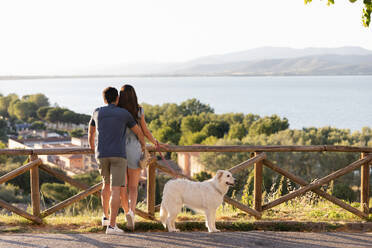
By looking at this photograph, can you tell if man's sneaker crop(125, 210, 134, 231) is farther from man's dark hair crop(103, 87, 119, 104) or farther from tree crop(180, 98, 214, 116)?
tree crop(180, 98, 214, 116)

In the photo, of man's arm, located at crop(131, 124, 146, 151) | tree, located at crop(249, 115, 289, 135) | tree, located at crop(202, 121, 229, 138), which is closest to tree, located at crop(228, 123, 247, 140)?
tree, located at crop(249, 115, 289, 135)

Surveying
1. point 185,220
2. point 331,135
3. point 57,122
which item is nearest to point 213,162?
point 331,135

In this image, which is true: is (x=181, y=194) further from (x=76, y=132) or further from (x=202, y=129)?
(x=76, y=132)

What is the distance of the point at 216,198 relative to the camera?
4930 millimetres

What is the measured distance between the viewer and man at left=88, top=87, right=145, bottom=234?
4594 mm

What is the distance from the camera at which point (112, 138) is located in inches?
181

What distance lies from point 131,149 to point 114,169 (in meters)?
0.32

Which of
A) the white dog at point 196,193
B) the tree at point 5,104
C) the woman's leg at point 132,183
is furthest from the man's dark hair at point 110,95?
the tree at point 5,104

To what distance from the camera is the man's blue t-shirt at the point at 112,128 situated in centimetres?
459

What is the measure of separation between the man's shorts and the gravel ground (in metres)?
0.62

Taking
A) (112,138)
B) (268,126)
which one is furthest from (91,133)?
(268,126)

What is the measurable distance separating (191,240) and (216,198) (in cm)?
58

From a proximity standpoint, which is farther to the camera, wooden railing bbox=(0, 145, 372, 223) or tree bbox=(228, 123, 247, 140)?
tree bbox=(228, 123, 247, 140)

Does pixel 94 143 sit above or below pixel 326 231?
above
